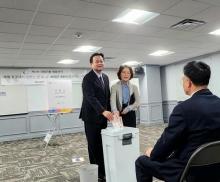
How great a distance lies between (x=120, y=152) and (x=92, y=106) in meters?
0.60

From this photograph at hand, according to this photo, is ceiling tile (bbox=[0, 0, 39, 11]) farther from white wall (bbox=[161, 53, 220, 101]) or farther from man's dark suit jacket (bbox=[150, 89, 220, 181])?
white wall (bbox=[161, 53, 220, 101])

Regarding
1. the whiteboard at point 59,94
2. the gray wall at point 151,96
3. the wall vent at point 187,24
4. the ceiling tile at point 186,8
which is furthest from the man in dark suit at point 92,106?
the gray wall at point 151,96

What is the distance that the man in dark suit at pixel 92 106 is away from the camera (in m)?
2.82

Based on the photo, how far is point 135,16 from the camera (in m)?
3.73

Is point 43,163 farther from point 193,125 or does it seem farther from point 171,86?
point 171,86

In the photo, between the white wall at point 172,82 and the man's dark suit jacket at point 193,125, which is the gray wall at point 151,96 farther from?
the man's dark suit jacket at point 193,125

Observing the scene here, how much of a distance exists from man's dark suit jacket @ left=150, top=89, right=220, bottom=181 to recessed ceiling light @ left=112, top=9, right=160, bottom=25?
2357 mm

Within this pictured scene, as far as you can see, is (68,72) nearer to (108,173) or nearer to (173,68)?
(173,68)

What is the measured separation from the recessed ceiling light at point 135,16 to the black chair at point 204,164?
2566mm

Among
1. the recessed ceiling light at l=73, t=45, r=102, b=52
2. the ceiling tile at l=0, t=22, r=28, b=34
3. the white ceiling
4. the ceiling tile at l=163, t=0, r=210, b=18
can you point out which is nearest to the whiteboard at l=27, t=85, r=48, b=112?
the white ceiling

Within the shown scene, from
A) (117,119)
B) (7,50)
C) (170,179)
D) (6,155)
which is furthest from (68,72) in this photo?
(170,179)

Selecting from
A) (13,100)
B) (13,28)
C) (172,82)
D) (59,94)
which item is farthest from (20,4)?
(172,82)

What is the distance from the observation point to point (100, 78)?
290 centimetres

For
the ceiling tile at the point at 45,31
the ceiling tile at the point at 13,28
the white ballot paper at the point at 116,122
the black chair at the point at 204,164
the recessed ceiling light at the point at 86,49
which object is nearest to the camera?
the black chair at the point at 204,164
